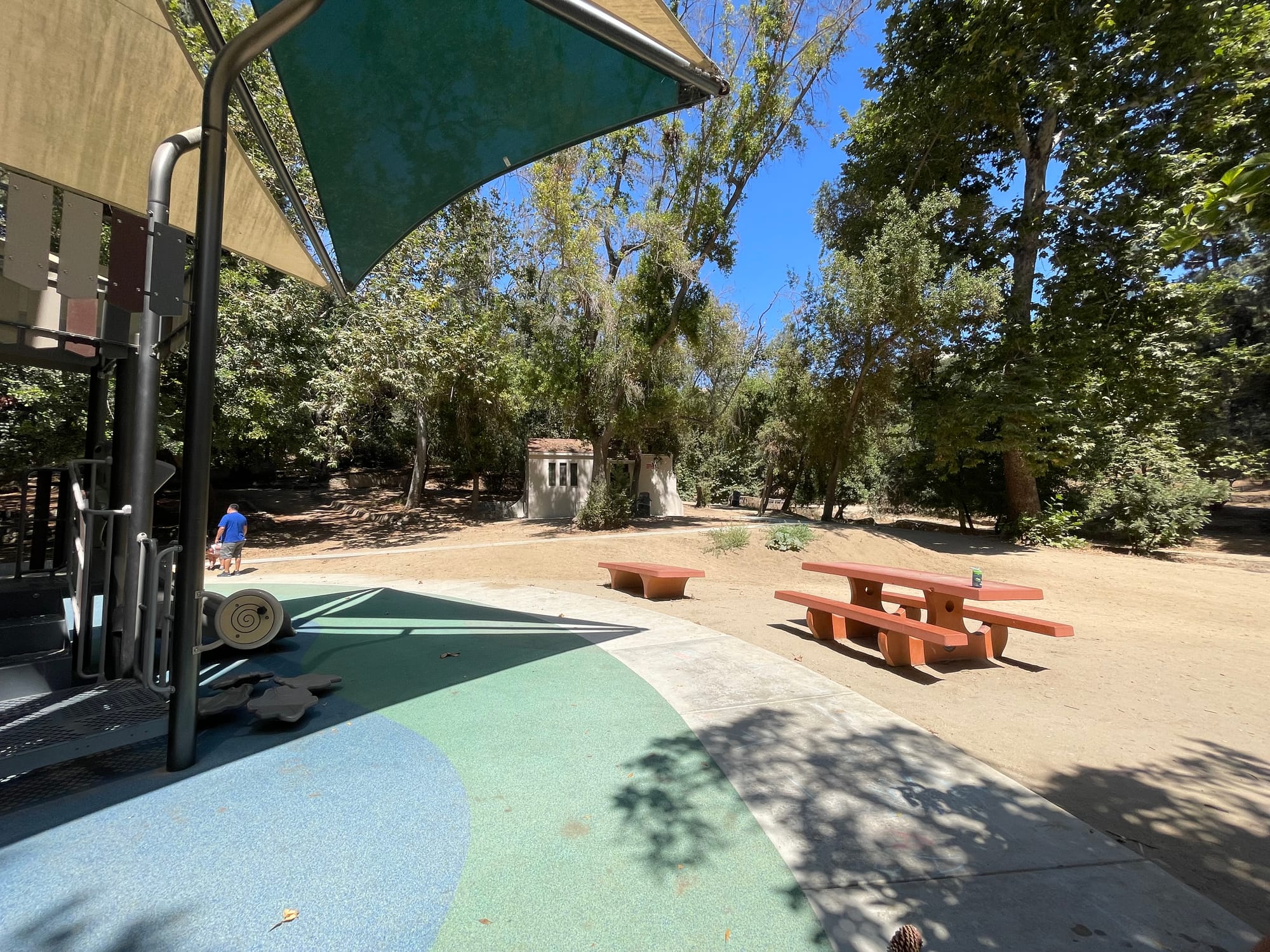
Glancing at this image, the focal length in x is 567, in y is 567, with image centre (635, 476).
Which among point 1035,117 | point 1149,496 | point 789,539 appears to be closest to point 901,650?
point 789,539

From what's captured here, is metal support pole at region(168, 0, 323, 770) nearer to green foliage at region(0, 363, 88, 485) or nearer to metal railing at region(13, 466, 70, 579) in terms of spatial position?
metal railing at region(13, 466, 70, 579)

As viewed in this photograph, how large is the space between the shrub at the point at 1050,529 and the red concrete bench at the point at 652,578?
13.0 m

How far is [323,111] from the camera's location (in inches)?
198

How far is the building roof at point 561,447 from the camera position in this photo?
2205cm

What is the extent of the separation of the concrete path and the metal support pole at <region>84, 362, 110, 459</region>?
576 centimetres

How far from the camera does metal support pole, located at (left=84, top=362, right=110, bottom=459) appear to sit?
5328 millimetres

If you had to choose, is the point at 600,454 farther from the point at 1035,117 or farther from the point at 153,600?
the point at 1035,117

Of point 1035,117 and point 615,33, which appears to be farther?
point 1035,117

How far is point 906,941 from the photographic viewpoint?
1481 mm

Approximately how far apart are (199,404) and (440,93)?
3.37m

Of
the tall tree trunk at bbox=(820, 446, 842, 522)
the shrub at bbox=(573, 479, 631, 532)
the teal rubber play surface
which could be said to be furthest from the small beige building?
the teal rubber play surface

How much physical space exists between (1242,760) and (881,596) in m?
3.42

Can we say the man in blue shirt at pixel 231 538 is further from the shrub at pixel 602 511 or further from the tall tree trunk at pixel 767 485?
the tall tree trunk at pixel 767 485

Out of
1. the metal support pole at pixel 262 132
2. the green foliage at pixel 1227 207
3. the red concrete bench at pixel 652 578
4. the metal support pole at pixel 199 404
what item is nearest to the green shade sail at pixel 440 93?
the metal support pole at pixel 262 132
